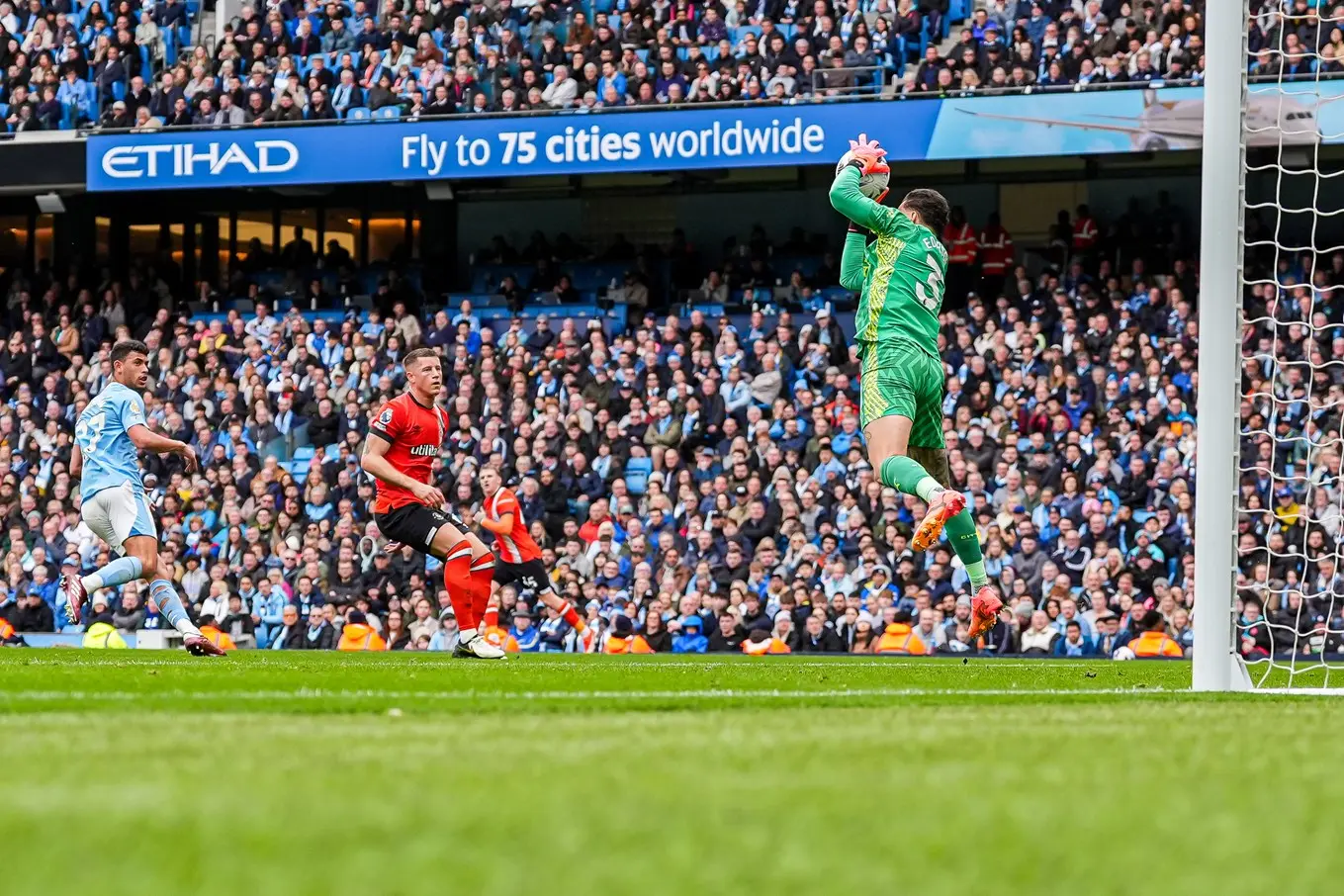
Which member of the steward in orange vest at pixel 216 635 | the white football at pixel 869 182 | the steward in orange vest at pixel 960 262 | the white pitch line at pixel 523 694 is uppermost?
the steward in orange vest at pixel 960 262

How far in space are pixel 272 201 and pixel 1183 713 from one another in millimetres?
23035

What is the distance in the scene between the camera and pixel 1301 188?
24.2 meters

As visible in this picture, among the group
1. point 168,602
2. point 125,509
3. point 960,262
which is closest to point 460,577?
point 168,602

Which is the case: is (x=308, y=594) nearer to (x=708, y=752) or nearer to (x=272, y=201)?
(x=272, y=201)

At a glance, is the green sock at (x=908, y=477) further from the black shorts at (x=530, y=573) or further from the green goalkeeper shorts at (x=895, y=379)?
the black shorts at (x=530, y=573)

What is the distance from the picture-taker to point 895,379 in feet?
29.5

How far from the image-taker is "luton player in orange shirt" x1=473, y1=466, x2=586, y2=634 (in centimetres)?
1745

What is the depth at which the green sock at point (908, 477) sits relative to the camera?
8.48 metres

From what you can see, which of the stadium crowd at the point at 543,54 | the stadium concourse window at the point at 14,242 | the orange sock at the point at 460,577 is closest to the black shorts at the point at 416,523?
the orange sock at the point at 460,577

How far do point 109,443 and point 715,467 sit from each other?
9.08 meters

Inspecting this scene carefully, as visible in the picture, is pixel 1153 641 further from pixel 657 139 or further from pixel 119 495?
pixel 119 495

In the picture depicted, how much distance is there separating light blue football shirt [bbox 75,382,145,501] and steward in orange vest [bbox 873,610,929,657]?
7.74 m

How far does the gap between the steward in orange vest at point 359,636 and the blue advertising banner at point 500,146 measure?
5796 mm

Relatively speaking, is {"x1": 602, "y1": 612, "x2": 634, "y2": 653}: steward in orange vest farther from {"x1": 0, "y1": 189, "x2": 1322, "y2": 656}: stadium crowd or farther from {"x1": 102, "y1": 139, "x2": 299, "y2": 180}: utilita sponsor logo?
{"x1": 102, "y1": 139, "x2": 299, "y2": 180}: utilita sponsor logo
